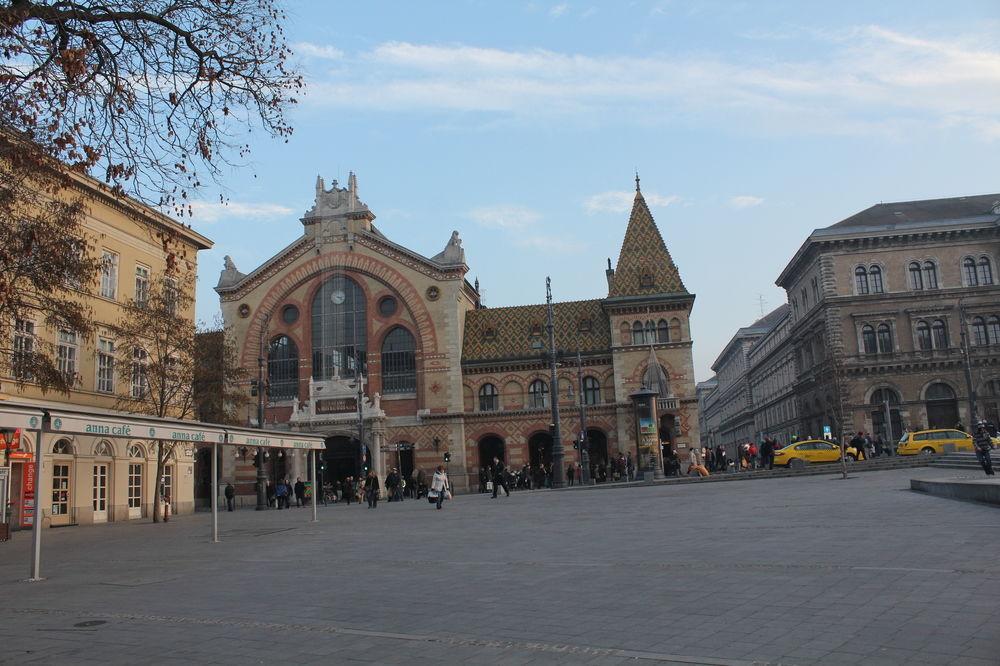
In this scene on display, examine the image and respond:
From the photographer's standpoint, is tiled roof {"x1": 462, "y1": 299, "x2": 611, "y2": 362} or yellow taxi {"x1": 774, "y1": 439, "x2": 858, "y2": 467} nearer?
yellow taxi {"x1": 774, "y1": 439, "x2": 858, "y2": 467}

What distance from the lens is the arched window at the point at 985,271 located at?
57.8 meters

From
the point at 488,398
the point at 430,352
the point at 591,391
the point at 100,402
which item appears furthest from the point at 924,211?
the point at 100,402

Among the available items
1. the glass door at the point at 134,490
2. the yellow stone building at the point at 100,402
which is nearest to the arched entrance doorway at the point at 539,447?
the yellow stone building at the point at 100,402

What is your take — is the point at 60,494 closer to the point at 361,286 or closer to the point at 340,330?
the point at 340,330

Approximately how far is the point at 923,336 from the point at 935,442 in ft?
58.7

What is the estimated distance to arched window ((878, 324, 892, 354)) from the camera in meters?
57.4

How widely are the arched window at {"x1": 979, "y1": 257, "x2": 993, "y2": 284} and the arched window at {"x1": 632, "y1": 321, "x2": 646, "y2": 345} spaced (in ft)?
80.9

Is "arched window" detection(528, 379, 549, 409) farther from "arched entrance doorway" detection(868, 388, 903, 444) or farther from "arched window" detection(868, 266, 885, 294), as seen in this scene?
"arched window" detection(868, 266, 885, 294)

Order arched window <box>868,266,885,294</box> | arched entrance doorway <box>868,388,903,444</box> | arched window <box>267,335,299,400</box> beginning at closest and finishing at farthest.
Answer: arched window <box>267,335,299,400</box>, arched entrance doorway <box>868,388,903,444</box>, arched window <box>868,266,885,294</box>

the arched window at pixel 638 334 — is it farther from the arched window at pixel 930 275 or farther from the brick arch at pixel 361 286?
the arched window at pixel 930 275

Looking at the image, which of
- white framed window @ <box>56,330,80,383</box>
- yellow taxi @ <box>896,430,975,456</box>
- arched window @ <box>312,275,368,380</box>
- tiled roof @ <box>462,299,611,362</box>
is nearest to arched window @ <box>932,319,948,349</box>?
yellow taxi @ <box>896,430,975,456</box>

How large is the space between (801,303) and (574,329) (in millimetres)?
23484

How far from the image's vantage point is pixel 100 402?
3388 centimetres

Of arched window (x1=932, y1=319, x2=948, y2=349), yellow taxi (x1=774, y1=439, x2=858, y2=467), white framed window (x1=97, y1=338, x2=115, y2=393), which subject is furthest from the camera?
arched window (x1=932, y1=319, x2=948, y2=349)
